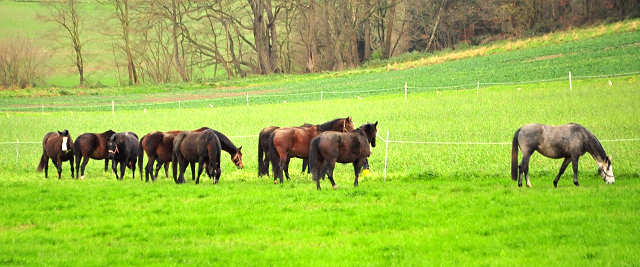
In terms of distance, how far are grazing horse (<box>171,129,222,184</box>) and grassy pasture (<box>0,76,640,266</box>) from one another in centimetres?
57

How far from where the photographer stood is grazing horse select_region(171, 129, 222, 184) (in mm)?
16594

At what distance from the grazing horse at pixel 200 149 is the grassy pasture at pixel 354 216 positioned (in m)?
0.57

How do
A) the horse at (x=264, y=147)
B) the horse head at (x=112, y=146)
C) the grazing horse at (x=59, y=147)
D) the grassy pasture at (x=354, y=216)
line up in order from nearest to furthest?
the grassy pasture at (x=354, y=216) → the horse at (x=264, y=147) → the horse head at (x=112, y=146) → the grazing horse at (x=59, y=147)

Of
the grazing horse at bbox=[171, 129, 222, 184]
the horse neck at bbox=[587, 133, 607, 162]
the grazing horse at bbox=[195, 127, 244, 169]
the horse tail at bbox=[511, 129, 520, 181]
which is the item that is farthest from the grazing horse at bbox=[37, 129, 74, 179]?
the horse neck at bbox=[587, 133, 607, 162]

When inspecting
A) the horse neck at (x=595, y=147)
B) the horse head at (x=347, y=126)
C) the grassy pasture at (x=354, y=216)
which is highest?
the horse head at (x=347, y=126)

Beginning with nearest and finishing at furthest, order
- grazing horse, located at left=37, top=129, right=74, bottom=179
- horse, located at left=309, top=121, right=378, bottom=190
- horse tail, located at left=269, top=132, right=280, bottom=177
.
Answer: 1. horse, located at left=309, top=121, right=378, bottom=190
2. horse tail, located at left=269, top=132, right=280, bottom=177
3. grazing horse, located at left=37, top=129, right=74, bottom=179

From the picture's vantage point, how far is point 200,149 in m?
16.6

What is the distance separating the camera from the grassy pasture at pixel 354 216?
9.27m

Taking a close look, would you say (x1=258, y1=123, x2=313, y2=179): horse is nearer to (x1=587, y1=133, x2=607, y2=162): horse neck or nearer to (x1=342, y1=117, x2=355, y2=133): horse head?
(x1=342, y1=117, x2=355, y2=133): horse head

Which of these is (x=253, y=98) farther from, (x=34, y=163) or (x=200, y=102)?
(x=34, y=163)

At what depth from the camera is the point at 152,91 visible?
67.8m

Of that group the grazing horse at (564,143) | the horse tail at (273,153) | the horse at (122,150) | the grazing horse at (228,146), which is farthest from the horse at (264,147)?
the grazing horse at (564,143)

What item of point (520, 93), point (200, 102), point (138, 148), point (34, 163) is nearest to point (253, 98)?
point (200, 102)

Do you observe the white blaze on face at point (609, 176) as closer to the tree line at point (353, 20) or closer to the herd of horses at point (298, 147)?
the herd of horses at point (298, 147)
